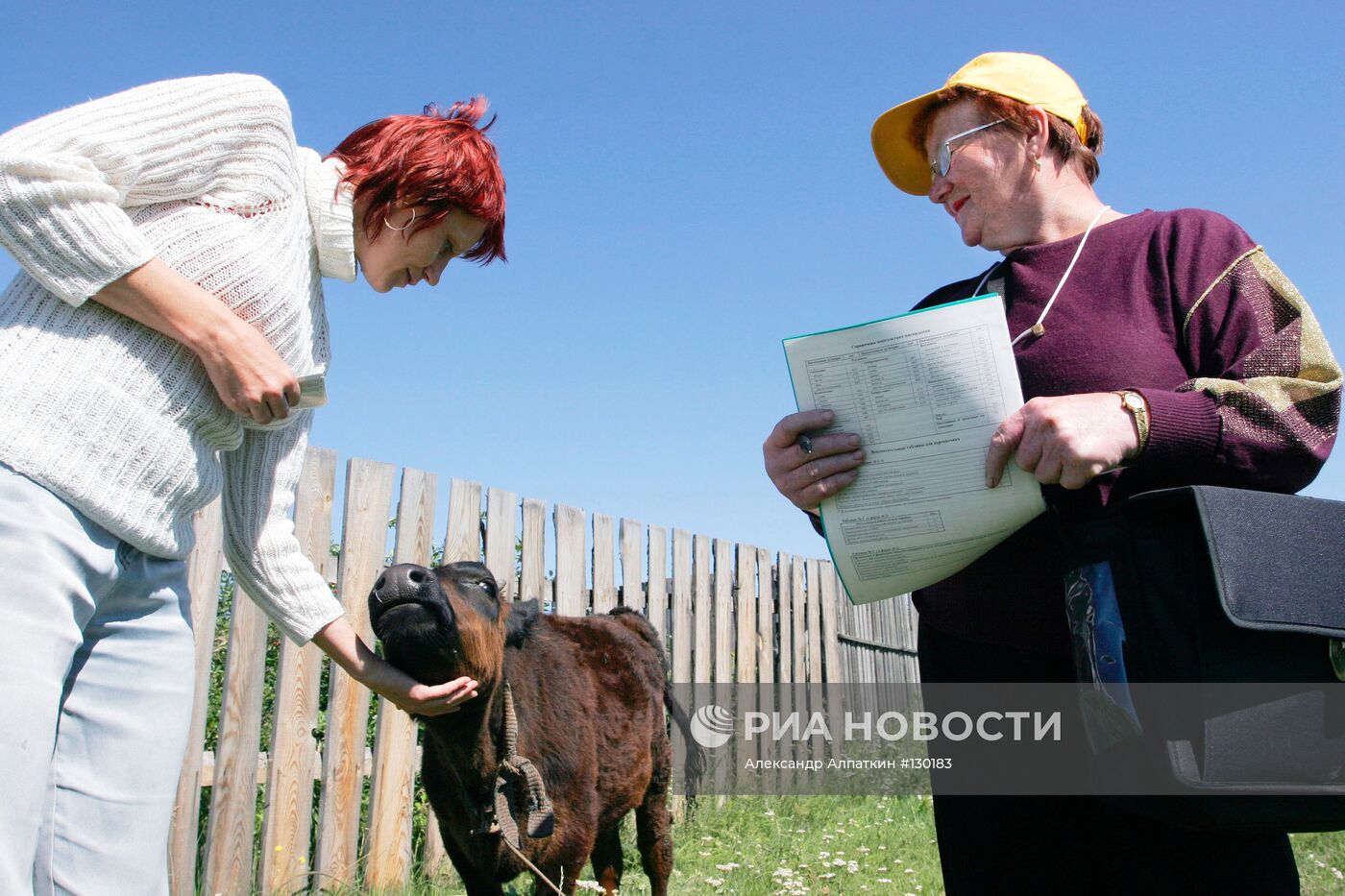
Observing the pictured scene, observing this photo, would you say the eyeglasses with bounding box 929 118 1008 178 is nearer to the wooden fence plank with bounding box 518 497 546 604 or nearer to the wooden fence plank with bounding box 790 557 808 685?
the wooden fence plank with bounding box 518 497 546 604

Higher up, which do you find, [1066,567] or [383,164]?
[383,164]

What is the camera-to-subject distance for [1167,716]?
4.29 feet

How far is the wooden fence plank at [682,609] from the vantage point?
6797 mm

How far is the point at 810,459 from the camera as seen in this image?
168cm

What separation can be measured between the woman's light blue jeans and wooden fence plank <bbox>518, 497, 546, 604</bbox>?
3.71 metres

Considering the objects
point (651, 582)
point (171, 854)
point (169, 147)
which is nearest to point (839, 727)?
point (651, 582)

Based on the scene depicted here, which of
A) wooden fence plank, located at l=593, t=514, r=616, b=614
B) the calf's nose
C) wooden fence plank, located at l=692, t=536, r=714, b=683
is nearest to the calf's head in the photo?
the calf's nose

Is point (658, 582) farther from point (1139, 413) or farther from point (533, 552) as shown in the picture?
point (1139, 413)

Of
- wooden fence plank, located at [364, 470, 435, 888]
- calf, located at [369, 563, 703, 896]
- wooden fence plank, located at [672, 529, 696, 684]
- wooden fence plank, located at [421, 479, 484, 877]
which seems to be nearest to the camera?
calf, located at [369, 563, 703, 896]

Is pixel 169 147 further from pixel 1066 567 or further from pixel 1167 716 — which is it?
pixel 1167 716

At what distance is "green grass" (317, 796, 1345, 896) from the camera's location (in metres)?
4.42

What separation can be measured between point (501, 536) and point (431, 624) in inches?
98.3

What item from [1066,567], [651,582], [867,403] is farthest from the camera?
[651,582]

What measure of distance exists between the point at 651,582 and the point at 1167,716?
5404 mm
